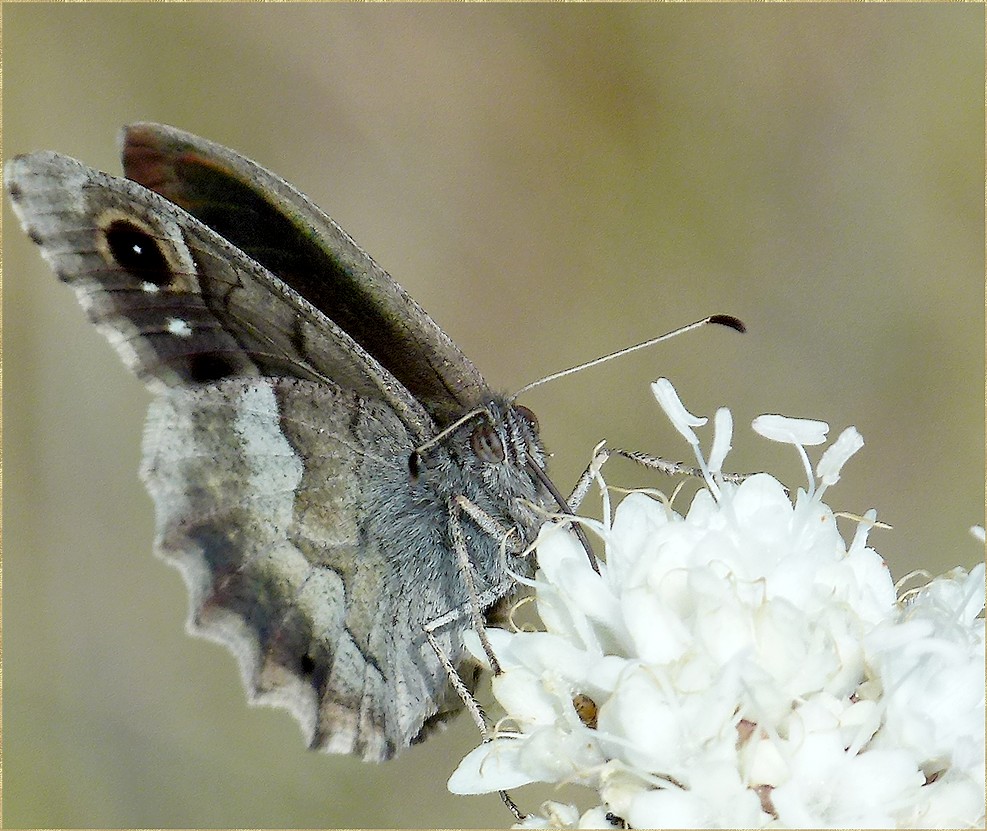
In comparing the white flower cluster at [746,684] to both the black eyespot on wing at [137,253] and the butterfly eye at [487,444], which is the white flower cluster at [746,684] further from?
the black eyespot on wing at [137,253]

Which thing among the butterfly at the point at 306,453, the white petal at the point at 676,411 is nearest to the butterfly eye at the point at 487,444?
the butterfly at the point at 306,453

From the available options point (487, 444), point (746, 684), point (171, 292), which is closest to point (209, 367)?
point (171, 292)

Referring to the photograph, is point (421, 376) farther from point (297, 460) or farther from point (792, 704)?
point (792, 704)

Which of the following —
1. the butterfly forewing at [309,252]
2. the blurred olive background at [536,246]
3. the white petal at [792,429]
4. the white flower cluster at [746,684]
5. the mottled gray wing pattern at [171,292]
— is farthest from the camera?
the blurred olive background at [536,246]

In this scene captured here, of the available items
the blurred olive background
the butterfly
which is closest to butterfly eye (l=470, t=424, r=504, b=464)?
the butterfly

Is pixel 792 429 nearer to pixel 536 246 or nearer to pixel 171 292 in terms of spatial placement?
pixel 171 292

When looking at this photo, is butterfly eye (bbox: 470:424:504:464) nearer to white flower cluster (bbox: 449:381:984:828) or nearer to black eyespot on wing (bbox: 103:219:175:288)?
white flower cluster (bbox: 449:381:984:828)

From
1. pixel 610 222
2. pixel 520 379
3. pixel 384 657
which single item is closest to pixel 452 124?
pixel 610 222
